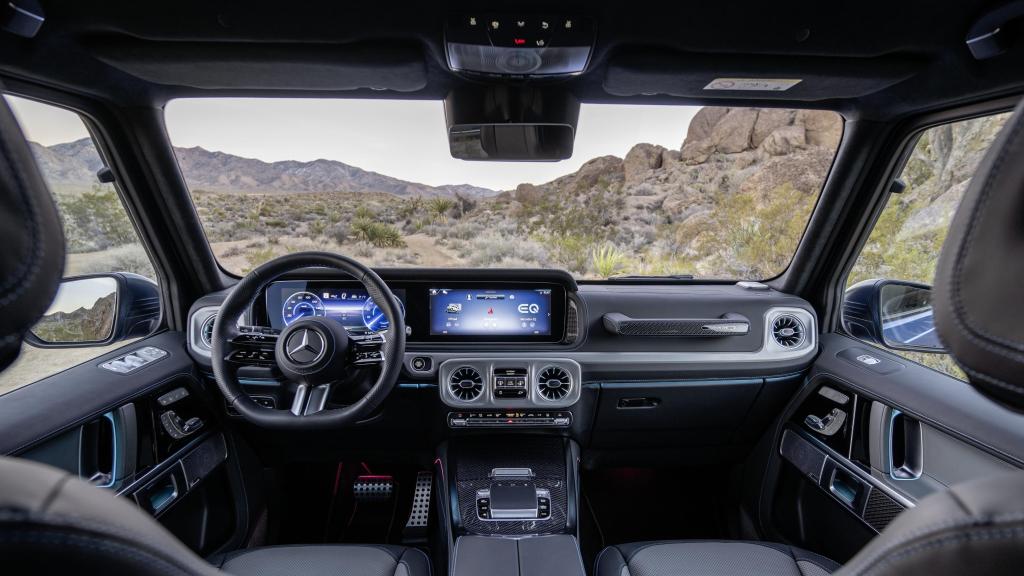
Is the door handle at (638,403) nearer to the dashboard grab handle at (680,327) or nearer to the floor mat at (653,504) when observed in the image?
the dashboard grab handle at (680,327)

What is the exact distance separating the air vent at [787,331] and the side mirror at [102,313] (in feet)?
10.8

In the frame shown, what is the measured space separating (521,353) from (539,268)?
0.45 m

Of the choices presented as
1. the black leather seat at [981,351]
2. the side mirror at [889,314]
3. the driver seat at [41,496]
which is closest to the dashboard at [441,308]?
the side mirror at [889,314]

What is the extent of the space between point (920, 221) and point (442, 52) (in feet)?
7.82

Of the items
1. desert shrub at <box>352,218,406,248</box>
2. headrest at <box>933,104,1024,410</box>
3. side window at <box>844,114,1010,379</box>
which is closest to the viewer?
headrest at <box>933,104,1024,410</box>

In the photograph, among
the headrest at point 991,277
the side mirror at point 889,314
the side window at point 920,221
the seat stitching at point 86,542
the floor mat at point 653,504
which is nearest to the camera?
the seat stitching at point 86,542

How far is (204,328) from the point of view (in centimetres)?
252

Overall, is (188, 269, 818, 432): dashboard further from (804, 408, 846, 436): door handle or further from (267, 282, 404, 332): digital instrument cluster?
(804, 408, 846, 436): door handle

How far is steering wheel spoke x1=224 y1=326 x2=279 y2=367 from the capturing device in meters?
2.00

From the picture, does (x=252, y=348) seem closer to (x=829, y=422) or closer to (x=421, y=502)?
(x=421, y=502)

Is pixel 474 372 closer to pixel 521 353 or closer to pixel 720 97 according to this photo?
pixel 521 353

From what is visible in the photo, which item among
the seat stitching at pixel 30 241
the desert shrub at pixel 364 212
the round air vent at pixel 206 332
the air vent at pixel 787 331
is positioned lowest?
the air vent at pixel 787 331

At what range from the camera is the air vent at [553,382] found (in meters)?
2.51

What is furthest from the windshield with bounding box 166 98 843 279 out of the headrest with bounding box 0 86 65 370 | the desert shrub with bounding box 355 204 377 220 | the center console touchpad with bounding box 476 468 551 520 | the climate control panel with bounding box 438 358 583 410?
the headrest with bounding box 0 86 65 370
